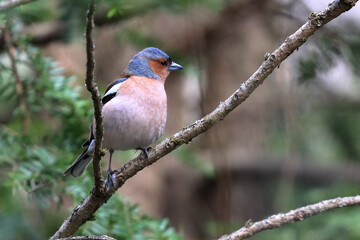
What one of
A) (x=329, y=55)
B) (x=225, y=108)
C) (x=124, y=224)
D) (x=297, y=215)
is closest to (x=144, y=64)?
(x=124, y=224)

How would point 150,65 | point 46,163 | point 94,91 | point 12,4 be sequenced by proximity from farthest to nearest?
point 150,65, point 46,163, point 12,4, point 94,91

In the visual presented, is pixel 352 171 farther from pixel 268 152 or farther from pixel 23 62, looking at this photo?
pixel 23 62

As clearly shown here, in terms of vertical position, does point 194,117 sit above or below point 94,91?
above

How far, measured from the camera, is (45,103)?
3.85 m

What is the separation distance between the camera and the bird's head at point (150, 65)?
3.77 metres

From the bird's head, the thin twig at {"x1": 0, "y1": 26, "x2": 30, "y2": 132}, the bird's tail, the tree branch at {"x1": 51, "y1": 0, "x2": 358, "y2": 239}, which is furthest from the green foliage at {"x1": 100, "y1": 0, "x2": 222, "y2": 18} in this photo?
the tree branch at {"x1": 51, "y1": 0, "x2": 358, "y2": 239}

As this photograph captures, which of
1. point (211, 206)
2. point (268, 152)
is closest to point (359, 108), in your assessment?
point (268, 152)

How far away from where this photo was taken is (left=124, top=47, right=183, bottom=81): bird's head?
148 inches

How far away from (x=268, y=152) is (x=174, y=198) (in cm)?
135

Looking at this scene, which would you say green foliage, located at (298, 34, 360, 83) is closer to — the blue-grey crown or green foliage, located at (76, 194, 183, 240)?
the blue-grey crown

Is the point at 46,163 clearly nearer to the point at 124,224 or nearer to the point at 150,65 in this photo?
the point at 124,224

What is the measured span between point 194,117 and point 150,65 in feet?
9.46

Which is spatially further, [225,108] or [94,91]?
[225,108]

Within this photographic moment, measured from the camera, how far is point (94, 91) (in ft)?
6.21
